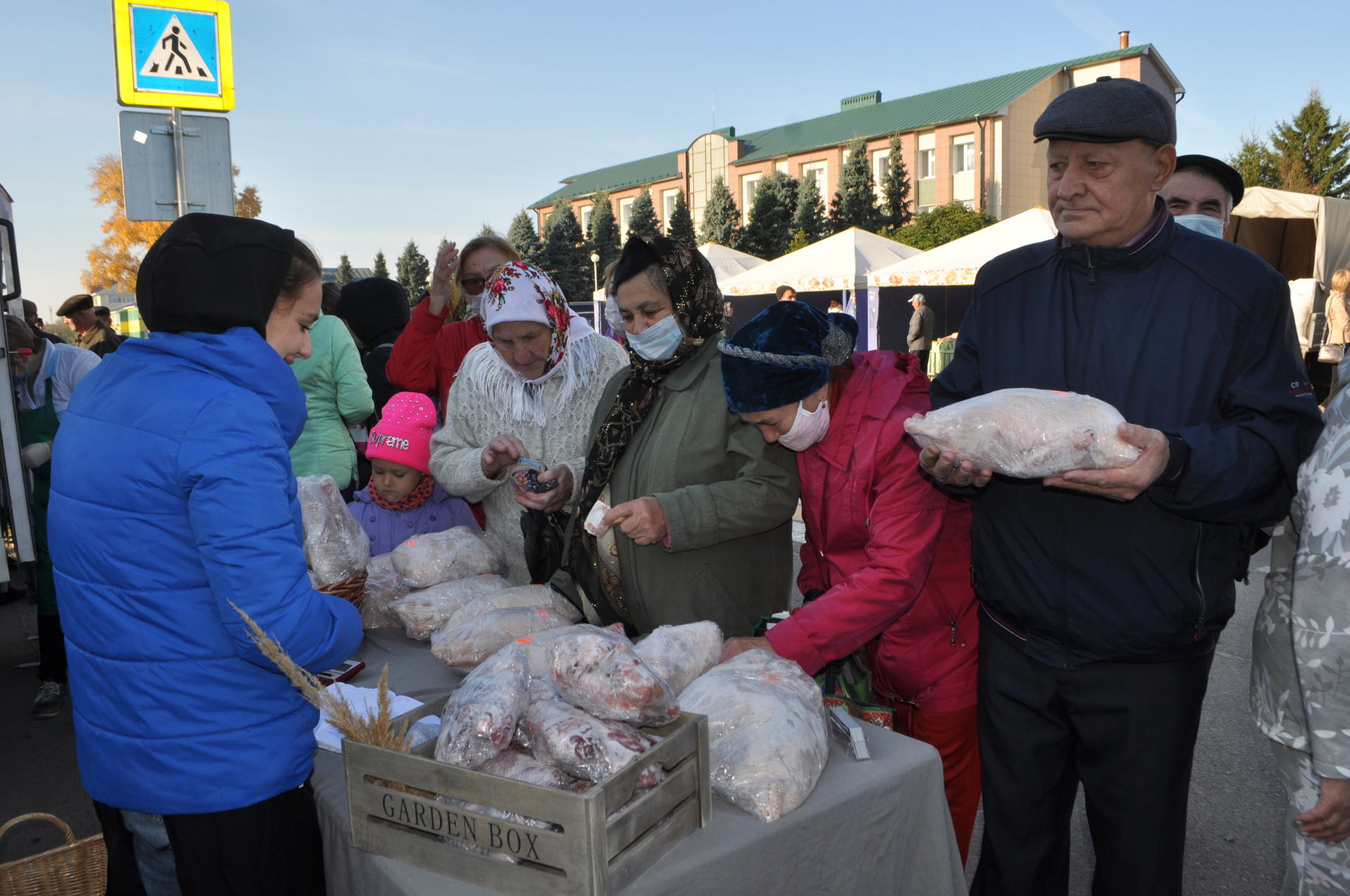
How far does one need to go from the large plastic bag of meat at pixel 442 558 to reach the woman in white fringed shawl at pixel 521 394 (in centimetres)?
18

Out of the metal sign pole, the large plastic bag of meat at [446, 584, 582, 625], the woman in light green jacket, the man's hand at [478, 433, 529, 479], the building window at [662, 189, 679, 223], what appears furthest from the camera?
the building window at [662, 189, 679, 223]

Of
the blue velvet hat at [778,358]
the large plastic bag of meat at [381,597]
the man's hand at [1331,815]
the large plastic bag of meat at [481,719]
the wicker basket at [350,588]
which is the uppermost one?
the blue velvet hat at [778,358]

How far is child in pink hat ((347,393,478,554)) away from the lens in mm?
3115

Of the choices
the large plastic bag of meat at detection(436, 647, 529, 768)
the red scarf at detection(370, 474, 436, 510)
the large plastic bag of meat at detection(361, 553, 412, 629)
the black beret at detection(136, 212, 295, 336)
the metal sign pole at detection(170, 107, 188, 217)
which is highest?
the metal sign pole at detection(170, 107, 188, 217)

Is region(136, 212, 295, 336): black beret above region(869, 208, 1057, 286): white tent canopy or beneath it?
beneath

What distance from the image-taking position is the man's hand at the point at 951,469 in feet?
5.50

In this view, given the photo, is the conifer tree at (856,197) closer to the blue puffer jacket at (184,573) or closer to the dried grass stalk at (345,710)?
the blue puffer jacket at (184,573)

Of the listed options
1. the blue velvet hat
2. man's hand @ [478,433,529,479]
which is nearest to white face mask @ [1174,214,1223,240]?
the blue velvet hat

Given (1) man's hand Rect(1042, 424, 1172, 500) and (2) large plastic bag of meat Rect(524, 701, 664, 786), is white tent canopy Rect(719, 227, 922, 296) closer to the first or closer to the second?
(1) man's hand Rect(1042, 424, 1172, 500)

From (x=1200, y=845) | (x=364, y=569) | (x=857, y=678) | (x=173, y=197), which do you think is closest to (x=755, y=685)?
(x=857, y=678)

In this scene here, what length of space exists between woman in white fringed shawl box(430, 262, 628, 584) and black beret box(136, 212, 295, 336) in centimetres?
119

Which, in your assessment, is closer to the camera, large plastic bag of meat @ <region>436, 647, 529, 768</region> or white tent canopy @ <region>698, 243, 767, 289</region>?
large plastic bag of meat @ <region>436, 647, 529, 768</region>

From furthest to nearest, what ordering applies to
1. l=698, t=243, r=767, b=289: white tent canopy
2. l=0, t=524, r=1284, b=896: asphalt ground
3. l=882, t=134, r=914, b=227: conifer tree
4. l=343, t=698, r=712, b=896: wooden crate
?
l=882, t=134, r=914, b=227: conifer tree → l=698, t=243, r=767, b=289: white tent canopy → l=0, t=524, r=1284, b=896: asphalt ground → l=343, t=698, r=712, b=896: wooden crate

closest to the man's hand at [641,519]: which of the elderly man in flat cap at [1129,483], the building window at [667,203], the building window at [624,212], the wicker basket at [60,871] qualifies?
the elderly man in flat cap at [1129,483]
